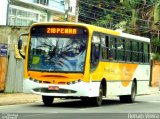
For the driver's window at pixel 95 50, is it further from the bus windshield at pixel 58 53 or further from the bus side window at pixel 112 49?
the bus side window at pixel 112 49

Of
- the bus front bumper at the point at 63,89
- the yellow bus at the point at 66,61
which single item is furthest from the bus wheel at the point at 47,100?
the bus front bumper at the point at 63,89

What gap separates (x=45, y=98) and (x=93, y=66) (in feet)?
8.84

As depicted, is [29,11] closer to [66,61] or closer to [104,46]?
[104,46]

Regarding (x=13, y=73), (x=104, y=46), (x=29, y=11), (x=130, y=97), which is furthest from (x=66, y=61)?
(x=29, y=11)

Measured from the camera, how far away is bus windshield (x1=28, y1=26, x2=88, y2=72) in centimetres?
2058

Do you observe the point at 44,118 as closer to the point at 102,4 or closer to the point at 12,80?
the point at 12,80

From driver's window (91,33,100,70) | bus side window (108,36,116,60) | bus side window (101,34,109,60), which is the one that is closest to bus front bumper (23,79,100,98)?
driver's window (91,33,100,70)

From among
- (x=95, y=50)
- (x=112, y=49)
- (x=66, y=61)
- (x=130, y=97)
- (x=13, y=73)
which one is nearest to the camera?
(x=66, y=61)

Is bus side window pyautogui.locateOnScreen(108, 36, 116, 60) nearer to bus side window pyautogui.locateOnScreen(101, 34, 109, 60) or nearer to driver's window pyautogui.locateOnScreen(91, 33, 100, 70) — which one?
bus side window pyautogui.locateOnScreen(101, 34, 109, 60)

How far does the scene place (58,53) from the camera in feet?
68.3

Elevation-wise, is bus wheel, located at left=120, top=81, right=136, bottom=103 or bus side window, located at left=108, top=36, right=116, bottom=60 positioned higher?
bus side window, located at left=108, top=36, right=116, bottom=60

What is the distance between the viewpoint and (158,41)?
51531mm

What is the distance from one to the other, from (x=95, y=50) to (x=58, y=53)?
1.51 metres

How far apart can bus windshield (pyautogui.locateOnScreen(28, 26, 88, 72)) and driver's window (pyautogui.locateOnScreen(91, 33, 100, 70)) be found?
0.46m
